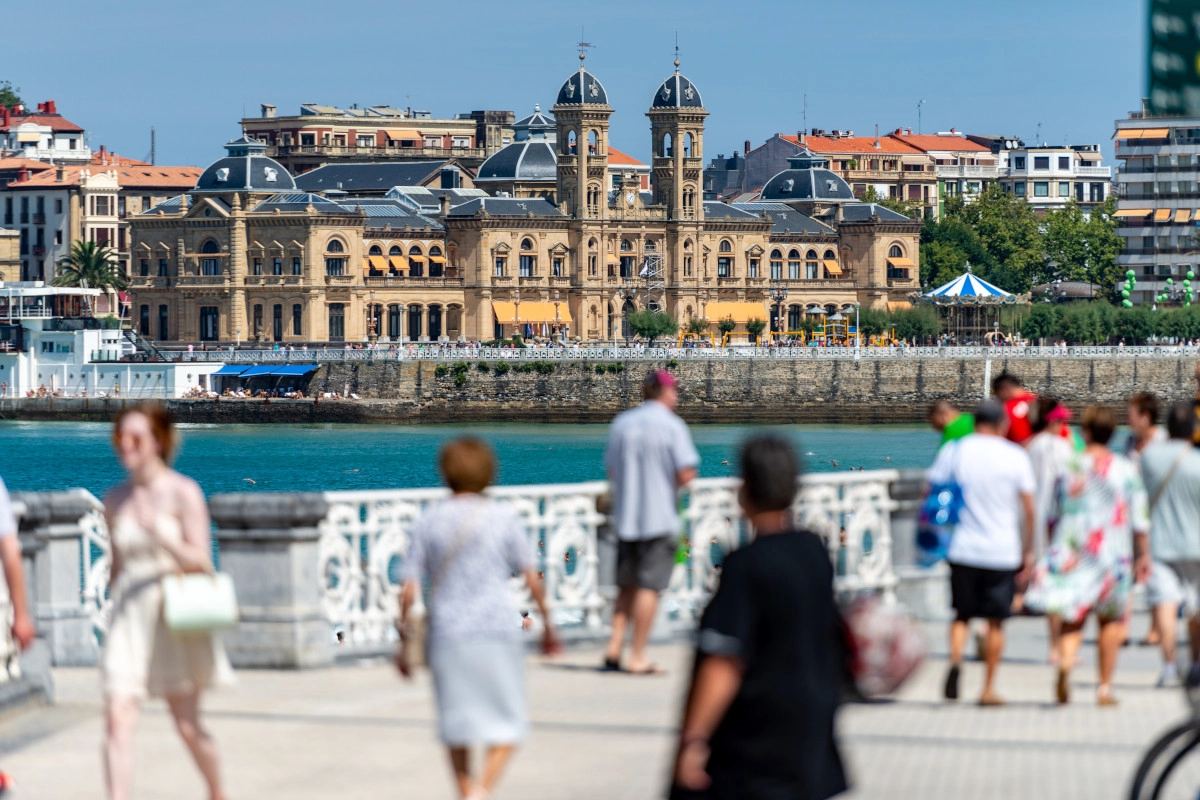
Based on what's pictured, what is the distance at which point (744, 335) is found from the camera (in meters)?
116

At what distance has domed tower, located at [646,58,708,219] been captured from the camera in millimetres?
113188

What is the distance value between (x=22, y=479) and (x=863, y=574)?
4983 centimetres

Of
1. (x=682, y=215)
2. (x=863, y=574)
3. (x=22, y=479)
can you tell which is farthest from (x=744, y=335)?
(x=863, y=574)

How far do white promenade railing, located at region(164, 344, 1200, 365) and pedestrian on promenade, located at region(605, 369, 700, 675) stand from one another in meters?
79.5

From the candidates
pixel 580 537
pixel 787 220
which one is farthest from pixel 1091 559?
pixel 787 220

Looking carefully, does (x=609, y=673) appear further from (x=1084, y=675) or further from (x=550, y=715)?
(x=1084, y=675)

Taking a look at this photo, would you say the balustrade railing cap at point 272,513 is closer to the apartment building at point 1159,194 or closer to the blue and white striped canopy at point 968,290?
the blue and white striped canopy at point 968,290

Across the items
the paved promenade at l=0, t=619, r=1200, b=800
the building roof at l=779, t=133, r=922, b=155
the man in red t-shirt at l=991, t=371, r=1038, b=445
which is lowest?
the paved promenade at l=0, t=619, r=1200, b=800

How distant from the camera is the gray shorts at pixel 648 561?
12258 millimetres

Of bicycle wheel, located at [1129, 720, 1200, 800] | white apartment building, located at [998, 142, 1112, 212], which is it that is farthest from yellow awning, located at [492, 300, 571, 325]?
bicycle wheel, located at [1129, 720, 1200, 800]

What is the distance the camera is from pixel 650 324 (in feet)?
361

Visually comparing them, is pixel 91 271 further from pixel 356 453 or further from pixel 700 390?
pixel 356 453

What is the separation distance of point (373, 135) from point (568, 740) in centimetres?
13726

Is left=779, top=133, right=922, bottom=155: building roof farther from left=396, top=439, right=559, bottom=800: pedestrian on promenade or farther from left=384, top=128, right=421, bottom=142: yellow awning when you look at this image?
left=396, top=439, right=559, bottom=800: pedestrian on promenade
